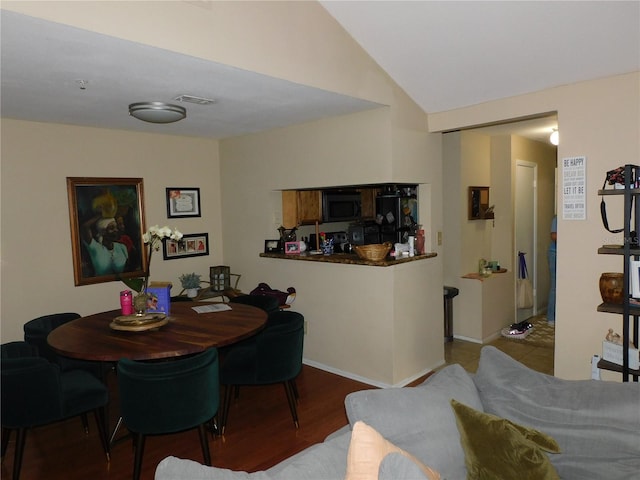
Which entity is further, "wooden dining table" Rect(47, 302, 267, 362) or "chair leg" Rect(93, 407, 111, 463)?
"chair leg" Rect(93, 407, 111, 463)

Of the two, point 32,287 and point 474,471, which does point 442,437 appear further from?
point 32,287

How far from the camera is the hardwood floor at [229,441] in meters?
2.90

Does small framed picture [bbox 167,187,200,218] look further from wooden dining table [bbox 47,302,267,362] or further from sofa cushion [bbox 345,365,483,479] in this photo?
sofa cushion [bbox 345,365,483,479]

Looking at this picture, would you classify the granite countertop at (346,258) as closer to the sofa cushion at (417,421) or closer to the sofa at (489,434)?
the sofa at (489,434)

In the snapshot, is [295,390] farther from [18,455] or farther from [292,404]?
[18,455]

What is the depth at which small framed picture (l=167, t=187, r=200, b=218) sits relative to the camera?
Answer: 5098 mm

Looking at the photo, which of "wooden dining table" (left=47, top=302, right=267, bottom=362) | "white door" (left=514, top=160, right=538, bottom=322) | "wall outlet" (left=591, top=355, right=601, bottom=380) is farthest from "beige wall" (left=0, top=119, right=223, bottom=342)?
"white door" (left=514, top=160, right=538, bottom=322)

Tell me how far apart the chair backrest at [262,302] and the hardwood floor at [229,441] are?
76 centimetres

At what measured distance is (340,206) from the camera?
5352 mm

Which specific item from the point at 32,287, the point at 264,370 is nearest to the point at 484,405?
the point at 264,370

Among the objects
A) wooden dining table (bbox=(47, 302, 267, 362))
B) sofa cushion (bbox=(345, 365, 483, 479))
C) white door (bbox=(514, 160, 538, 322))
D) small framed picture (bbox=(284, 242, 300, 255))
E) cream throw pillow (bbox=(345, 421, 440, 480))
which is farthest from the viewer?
white door (bbox=(514, 160, 538, 322))

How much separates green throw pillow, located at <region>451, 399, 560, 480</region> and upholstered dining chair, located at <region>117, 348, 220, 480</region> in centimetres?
145

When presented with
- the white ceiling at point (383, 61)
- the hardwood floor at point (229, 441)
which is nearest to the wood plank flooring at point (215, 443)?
the hardwood floor at point (229, 441)

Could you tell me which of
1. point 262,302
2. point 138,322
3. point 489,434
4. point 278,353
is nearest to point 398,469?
point 489,434
